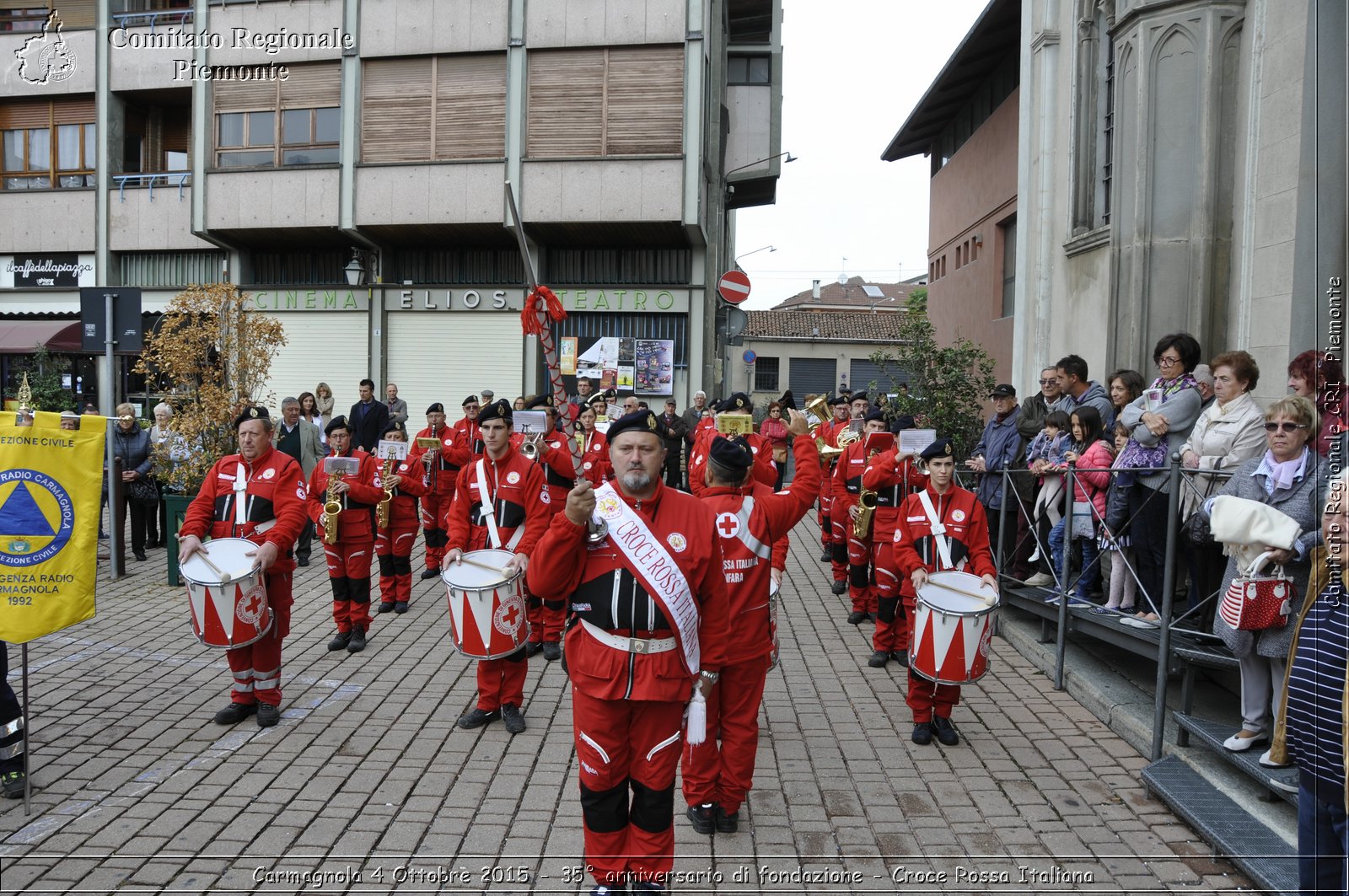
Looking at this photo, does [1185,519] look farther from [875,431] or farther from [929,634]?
[875,431]

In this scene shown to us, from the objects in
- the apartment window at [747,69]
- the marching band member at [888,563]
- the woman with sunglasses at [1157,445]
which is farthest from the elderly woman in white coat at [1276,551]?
the apartment window at [747,69]

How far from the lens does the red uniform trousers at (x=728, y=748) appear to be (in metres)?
4.82

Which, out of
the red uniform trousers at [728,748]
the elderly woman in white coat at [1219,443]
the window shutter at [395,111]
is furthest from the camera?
the window shutter at [395,111]

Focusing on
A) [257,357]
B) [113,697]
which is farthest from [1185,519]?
[257,357]

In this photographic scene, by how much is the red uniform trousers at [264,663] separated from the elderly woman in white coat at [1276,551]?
582 centimetres

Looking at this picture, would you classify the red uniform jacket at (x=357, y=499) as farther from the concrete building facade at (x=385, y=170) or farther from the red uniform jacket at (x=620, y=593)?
the concrete building facade at (x=385, y=170)

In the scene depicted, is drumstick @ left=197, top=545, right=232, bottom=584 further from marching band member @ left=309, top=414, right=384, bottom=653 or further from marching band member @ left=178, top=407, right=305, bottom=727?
marching band member @ left=309, top=414, right=384, bottom=653

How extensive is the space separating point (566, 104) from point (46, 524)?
57.5 feet

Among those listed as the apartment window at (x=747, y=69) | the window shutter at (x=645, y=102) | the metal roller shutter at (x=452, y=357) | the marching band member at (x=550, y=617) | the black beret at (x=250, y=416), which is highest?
the apartment window at (x=747, y=69)

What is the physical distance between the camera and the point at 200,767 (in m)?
5.54

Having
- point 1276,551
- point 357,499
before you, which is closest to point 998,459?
point 1276,551

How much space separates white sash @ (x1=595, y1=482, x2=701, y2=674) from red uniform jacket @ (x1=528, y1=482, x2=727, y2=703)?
4 centimetres

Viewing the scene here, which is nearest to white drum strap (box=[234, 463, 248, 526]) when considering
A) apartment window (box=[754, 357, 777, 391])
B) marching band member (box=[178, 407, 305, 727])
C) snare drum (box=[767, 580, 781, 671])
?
marching band member (box=[178, 407, 305, 727])

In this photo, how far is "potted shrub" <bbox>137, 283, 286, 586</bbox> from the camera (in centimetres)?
1116
